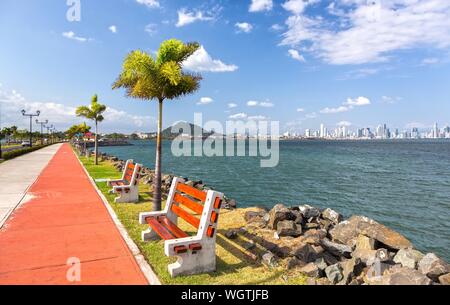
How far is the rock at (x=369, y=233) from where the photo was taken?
25.4ft

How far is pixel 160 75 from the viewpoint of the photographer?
28.3 feet

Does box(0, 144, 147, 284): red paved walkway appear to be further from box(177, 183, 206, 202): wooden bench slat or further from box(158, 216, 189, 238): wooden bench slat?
box(177, 183, 206, 202): wooden bench slat

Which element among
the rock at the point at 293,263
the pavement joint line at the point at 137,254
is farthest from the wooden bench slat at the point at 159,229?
the rock at the point at 293,263

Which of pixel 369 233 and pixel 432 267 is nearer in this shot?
pixel 432 267

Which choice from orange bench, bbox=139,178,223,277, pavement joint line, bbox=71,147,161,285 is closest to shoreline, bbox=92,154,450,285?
orange bench, bbox=139,178,223,277

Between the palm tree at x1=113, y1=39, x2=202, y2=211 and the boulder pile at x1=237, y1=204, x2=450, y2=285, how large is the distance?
3.45 m

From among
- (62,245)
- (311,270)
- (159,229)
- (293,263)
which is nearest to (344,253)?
(293,263)

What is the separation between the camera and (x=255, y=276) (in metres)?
5.18

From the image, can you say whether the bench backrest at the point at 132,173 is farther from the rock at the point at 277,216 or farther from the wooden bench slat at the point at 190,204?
the rock at the point at 277,216

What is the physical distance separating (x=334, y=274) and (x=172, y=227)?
299cm

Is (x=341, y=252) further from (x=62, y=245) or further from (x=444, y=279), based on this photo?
(x=62, y=245)

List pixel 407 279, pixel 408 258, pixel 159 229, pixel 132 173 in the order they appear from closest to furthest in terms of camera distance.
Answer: pixel 407 279, pixel 159 229, pixel 408 258, pixel 132 173

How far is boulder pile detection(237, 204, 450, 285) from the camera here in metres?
5.18
